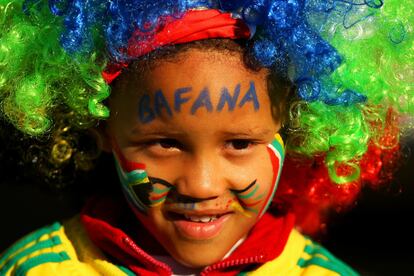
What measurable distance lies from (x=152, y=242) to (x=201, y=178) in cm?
39

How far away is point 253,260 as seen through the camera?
88.4 inches

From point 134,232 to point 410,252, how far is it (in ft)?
6.66

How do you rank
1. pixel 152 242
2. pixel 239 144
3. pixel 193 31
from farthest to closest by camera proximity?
pixel 152 242 < pixel 239 144 < pixel 193 31

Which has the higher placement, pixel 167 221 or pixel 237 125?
pixel 237 125

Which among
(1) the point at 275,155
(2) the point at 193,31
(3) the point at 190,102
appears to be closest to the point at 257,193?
(1) the point at 275,155

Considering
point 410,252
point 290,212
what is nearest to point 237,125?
point 290,212

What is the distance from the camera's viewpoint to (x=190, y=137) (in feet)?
6.75

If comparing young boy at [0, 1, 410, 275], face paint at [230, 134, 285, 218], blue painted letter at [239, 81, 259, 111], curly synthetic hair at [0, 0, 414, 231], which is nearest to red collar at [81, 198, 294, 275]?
young boy at [0, 1, 410, 275]

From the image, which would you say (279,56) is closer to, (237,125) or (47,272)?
(237,125)

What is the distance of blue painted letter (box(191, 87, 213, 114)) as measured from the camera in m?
2.03

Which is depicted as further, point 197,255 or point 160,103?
point 197,255

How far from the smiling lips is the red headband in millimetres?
477

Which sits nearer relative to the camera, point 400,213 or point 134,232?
point 134,232

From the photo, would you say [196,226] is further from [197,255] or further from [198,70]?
[198,70]
